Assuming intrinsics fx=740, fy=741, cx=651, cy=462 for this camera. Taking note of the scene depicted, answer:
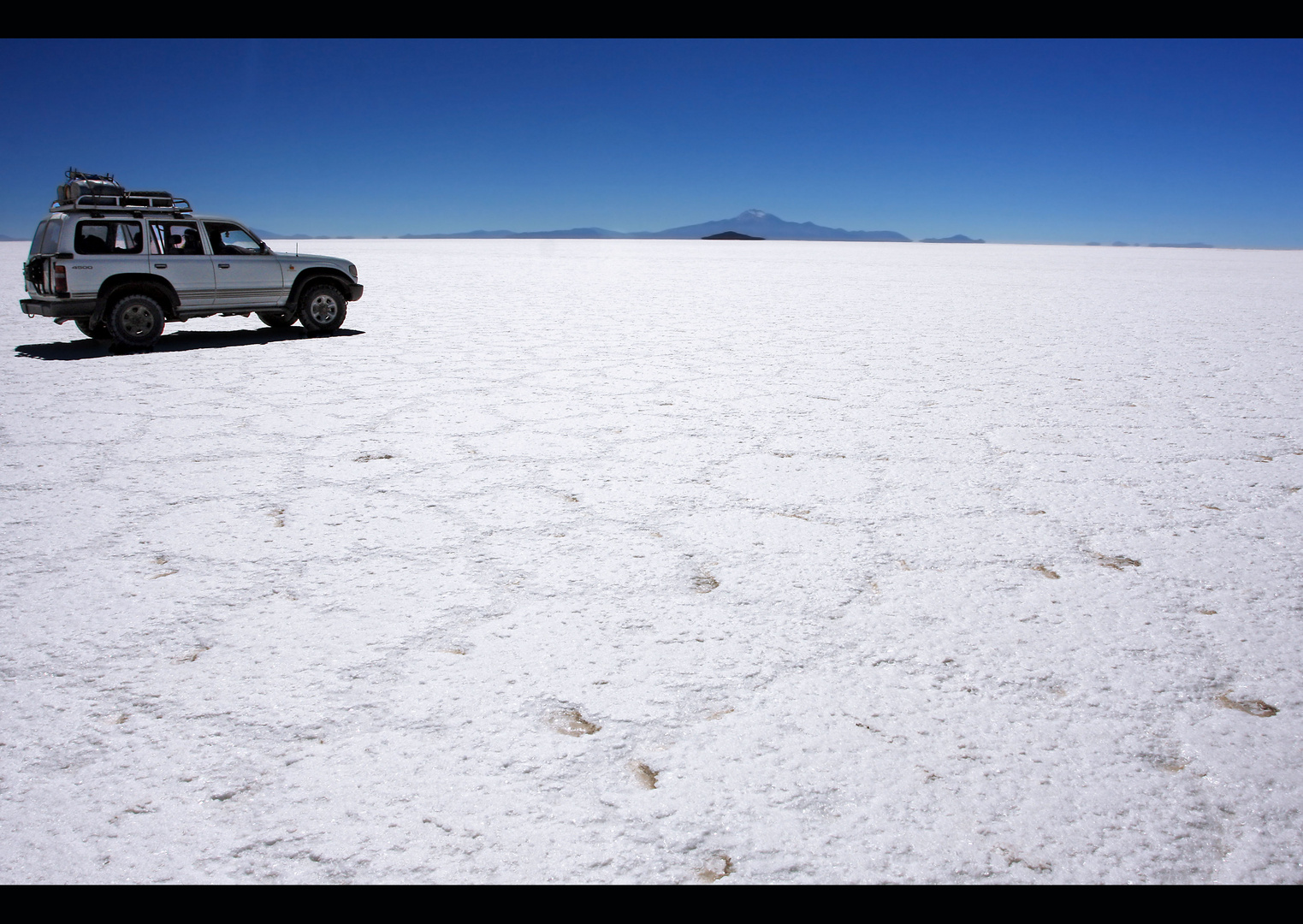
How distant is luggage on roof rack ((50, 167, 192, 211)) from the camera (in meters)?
8.40

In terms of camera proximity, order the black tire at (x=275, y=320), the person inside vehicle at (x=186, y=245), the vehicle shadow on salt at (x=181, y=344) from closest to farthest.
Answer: the vehicle shadow on salt at (x=181, y=344) → the person inside vehicle at (x=186, y=245) → the black tire at (x=275, y=320)

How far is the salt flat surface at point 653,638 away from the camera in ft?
5.70

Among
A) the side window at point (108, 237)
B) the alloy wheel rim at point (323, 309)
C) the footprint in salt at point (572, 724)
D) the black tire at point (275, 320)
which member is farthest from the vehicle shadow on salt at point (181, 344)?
the footprint in salt at point (572, 724)

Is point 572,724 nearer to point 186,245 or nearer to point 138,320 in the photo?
point 138,320

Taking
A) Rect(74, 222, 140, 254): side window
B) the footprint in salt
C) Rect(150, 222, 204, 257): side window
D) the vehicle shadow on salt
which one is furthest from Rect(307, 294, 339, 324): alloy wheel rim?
the footprint in salt

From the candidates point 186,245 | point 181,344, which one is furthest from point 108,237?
point 181,344

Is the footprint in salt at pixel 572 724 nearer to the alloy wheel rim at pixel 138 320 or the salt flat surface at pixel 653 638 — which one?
the salt flat surface at pixel 653 638

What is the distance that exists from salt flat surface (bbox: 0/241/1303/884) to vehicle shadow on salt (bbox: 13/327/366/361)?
9.62ft

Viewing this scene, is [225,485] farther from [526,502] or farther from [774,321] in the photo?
[774,321]

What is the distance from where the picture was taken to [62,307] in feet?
26.3

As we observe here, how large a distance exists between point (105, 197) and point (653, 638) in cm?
929

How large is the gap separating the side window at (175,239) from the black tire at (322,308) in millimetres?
1325
